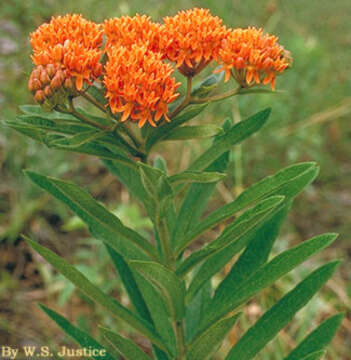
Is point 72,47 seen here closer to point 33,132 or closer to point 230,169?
point 33,132

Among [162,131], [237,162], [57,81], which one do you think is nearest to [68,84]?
[57,81]

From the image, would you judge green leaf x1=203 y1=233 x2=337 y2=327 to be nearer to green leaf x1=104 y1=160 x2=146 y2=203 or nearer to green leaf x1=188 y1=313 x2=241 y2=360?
green leaf x1=188 y1=313 x2=241 y2=360

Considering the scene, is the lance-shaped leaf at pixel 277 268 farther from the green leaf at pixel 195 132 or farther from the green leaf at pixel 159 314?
the green leaf at pixel 195 132

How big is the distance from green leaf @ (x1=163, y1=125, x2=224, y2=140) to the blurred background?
92 centimetres

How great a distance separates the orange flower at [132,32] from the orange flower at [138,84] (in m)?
0.11

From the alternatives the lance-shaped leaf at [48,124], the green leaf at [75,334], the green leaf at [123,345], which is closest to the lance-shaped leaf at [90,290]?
the green leaf at [123,345]

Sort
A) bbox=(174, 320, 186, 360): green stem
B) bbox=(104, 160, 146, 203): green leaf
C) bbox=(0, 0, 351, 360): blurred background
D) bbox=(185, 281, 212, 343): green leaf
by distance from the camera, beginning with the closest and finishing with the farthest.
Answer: bbox=(104, 160, 146, 203): green leaf
bbox=(174, 320, 186, 360): green stem
bbox=(185, 281, 212, 343): green leaf
bbox=(0, 0, 351, 360): blurred background

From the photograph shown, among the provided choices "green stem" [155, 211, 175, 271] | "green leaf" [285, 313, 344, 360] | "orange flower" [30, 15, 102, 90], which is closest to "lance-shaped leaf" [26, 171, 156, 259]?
"green stem" [155, 211, 175, 271]

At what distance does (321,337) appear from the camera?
1641mm

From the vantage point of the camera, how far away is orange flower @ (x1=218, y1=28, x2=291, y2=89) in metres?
1.38

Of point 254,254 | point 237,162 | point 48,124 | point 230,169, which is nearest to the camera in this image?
point 48,124

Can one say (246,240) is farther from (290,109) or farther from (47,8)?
(47,8)

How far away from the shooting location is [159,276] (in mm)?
1331

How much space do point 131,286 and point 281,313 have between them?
1.60 feet
